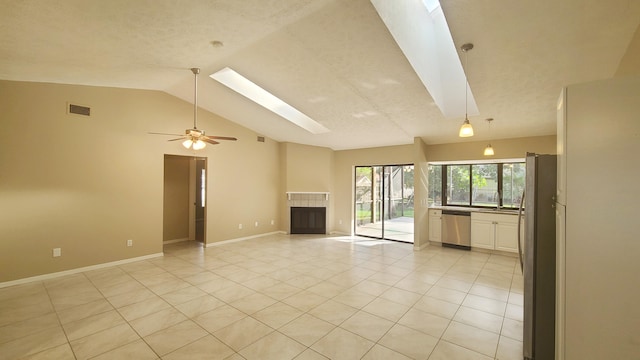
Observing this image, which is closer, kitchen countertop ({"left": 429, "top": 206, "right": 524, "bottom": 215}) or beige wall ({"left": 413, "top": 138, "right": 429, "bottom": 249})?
kitchen countertop ({"left": 429, "top": 206, "right": 524, "bottom": 215})

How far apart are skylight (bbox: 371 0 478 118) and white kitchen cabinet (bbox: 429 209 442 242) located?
259 cm

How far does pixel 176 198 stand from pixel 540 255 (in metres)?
7.33

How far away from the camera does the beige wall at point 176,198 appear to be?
6.70 meters

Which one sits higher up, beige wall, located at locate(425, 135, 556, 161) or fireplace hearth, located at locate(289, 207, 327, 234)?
beige wall, located at locate(425, 135, 556, 161)

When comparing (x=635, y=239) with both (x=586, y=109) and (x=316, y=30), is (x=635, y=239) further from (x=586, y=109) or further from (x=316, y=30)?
(x=316, y=30)

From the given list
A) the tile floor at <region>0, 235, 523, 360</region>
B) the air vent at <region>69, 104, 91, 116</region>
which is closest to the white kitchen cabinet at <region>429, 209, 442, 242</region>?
the tile floor at <region>0, 235, 523, 360</region>

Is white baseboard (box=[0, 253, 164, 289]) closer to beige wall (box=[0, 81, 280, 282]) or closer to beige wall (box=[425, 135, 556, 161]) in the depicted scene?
beige wall (box=[0, 81, 280, 282])

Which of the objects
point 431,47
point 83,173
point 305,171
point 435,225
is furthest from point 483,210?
point 83,173

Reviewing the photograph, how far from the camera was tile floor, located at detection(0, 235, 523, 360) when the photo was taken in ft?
7.97

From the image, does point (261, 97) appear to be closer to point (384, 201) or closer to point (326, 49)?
point (326, 49)

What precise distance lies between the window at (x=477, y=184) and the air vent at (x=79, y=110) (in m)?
7.33

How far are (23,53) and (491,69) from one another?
5.56 metres

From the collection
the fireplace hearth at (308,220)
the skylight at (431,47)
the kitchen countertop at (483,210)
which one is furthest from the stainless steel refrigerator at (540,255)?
the fireplace hearth at (308,220)

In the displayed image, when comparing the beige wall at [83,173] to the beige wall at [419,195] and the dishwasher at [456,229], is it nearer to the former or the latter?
the beige wall at [419,195]
